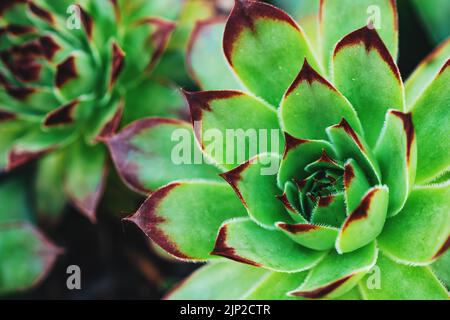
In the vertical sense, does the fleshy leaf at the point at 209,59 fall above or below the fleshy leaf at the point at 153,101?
above

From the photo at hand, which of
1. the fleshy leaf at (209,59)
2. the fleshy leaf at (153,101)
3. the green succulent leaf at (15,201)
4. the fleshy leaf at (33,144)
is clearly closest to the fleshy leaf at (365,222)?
the fleshy leaf at (209,59)

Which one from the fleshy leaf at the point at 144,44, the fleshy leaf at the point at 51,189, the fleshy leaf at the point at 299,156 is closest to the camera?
the fleshy leaf at the point at 299,156

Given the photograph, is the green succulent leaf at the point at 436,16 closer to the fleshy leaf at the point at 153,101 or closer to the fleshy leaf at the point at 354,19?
the fleshy leaf at the point at 354,19

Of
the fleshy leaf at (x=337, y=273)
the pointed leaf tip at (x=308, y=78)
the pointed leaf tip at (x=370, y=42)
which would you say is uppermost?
the pointed leaf tip at (x=370, y=42)

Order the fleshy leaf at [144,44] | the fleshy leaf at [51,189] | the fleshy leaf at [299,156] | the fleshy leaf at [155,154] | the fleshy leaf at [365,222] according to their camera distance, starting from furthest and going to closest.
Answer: the fleshy leaf at [51,189]
the fleshy leaf at [144,44]
the fleshy leaf at [155,154]
the fleshy leaf at [299,156]
the fleshy leaf at [365,222]

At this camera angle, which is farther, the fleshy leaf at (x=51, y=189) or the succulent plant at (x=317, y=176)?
the fleshy leaf at (x=51, y=189)

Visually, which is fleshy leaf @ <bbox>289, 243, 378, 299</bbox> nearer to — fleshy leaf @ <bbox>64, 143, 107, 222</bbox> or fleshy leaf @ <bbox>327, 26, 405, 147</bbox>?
fleshy leaf @ <bbox>327, 26, 405, 147</bbox>

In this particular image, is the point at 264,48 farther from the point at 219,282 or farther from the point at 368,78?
the point at 219,282

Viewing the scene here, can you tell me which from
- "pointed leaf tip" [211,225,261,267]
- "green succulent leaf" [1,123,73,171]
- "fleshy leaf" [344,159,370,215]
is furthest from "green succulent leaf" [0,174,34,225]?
"fleshy leaf" [344,159,370,215]

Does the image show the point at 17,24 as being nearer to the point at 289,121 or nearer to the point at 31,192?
the point at 31,192
